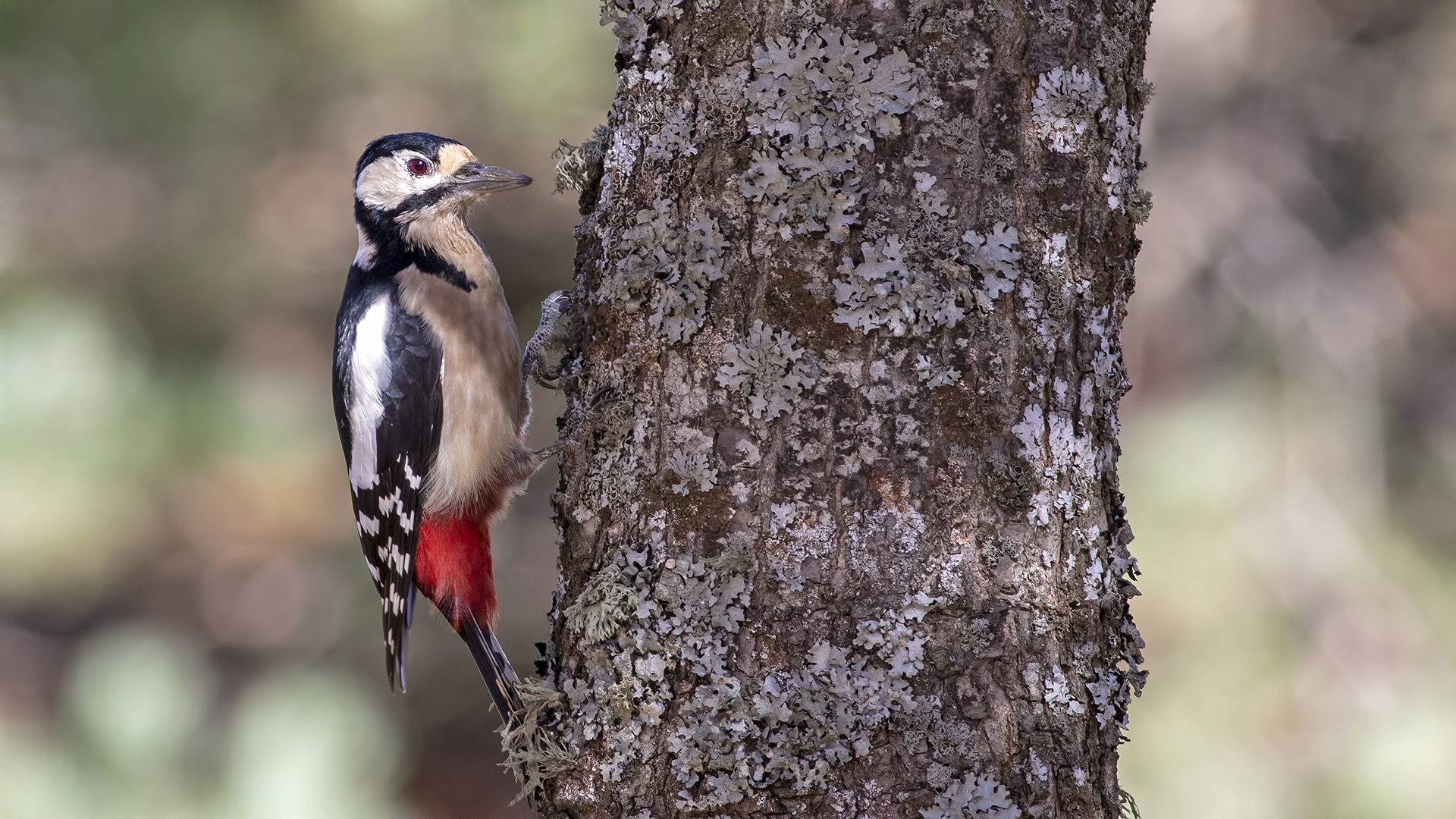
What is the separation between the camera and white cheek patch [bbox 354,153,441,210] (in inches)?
117

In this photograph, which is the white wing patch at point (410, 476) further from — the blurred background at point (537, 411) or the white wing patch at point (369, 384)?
the blurred background at point (537, 411)

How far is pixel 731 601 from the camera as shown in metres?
1.60

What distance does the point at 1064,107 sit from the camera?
64.7 inches

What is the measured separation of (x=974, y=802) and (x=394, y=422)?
180 centimetres

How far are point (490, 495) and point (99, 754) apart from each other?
2642mm

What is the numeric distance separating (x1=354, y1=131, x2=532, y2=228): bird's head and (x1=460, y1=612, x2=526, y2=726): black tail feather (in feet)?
3.33

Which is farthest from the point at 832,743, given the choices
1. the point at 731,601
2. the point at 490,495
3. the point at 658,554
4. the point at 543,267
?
the point at 543,267

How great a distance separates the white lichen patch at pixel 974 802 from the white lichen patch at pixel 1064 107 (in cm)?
87

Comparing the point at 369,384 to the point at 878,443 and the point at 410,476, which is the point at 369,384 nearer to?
the point at 410,476

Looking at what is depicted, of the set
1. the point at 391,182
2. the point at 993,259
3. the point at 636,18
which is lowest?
the point at 993,259

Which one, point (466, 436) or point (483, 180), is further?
point (483, 180)

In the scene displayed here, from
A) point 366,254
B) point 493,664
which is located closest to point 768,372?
point 493,664

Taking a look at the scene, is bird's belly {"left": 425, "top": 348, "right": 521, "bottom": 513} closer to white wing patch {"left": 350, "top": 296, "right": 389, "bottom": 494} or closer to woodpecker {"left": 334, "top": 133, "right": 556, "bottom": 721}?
woodpecker {"left": 334, "top": 133, "right": 556, "bottom": 721}

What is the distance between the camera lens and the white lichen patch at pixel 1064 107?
1.63m
